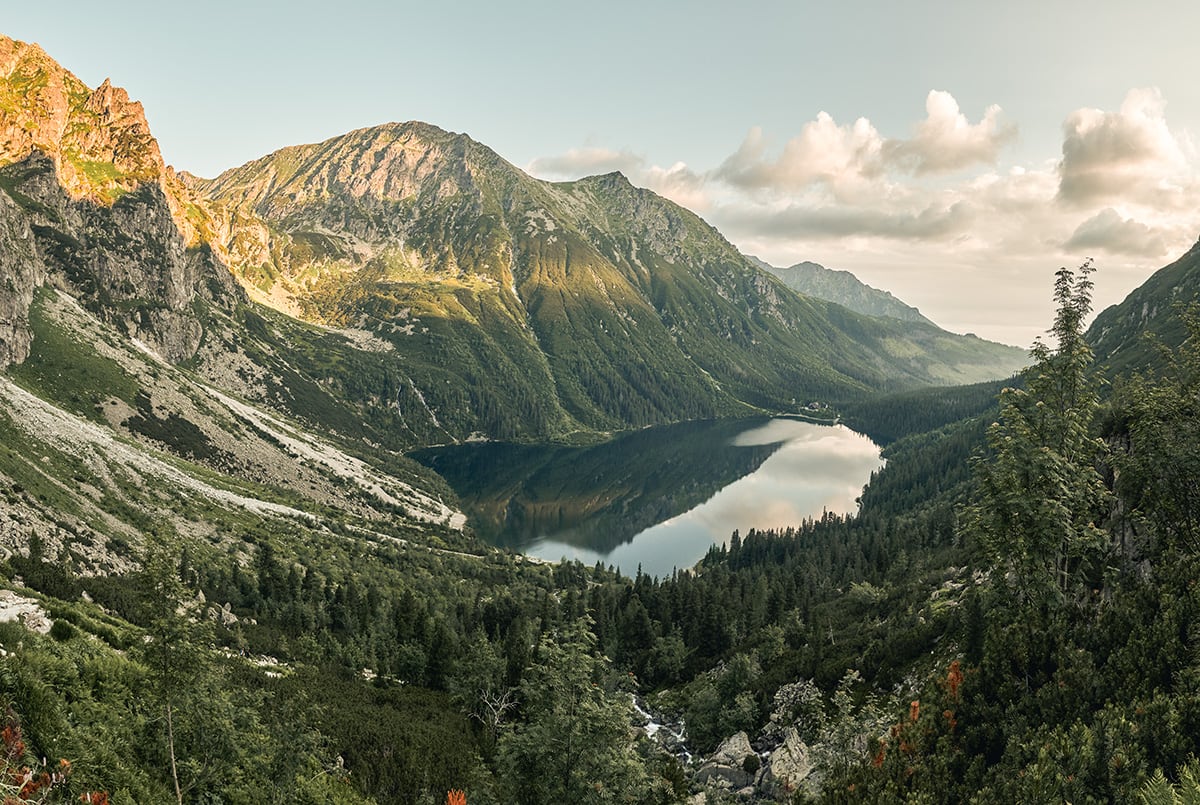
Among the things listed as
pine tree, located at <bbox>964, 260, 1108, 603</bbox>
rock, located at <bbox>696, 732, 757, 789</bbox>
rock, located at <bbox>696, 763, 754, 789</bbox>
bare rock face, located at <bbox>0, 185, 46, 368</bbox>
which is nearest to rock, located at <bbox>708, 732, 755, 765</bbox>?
rock, located at <bbox>696, 732, 757, 789</bbox>

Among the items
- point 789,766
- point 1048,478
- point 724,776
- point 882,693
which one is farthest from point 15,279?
point 1048,478

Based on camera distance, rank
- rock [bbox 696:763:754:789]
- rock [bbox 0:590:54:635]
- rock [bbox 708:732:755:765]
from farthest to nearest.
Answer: rock [bbox 708:732:755:765]
rock [bbox 696:763:754:789]
rock [bbox 0:590:54:635]

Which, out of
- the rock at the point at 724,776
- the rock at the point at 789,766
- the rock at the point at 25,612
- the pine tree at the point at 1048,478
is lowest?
the rock at the point at 724,776

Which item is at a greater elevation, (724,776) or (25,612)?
(25,612)

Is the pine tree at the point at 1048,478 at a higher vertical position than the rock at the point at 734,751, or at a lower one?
higher

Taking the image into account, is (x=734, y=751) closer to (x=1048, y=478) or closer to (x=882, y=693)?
(x=882, y=693)

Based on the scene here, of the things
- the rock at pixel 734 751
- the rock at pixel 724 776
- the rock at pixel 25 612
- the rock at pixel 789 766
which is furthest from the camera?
the rock at pixel 734 751

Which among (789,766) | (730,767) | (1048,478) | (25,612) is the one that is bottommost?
(730,767)

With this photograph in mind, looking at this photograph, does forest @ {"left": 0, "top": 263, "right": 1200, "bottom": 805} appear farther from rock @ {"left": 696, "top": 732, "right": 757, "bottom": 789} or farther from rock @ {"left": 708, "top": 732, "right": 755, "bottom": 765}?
rock @ {"left": 708, "top": 732, "right": 755, "bottom": 765}

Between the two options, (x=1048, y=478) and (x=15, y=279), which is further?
(x=15, y=279)

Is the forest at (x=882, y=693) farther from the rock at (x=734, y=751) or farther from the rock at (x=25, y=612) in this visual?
the rock at (x=734, y=751)

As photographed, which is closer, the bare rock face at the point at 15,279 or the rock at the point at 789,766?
the rock at the point at 789,766

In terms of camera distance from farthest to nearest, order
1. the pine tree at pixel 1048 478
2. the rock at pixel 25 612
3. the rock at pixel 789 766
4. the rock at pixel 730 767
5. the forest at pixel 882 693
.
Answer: the rock at pixel 730 767 → the rock at pixel 789 766 → the rock at pixel 25 612 → the pine tree at pixel 1048 478 → the forest at pixel 882 693

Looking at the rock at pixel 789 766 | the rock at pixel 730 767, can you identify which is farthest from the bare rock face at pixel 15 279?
the rock at pixel 789 766
